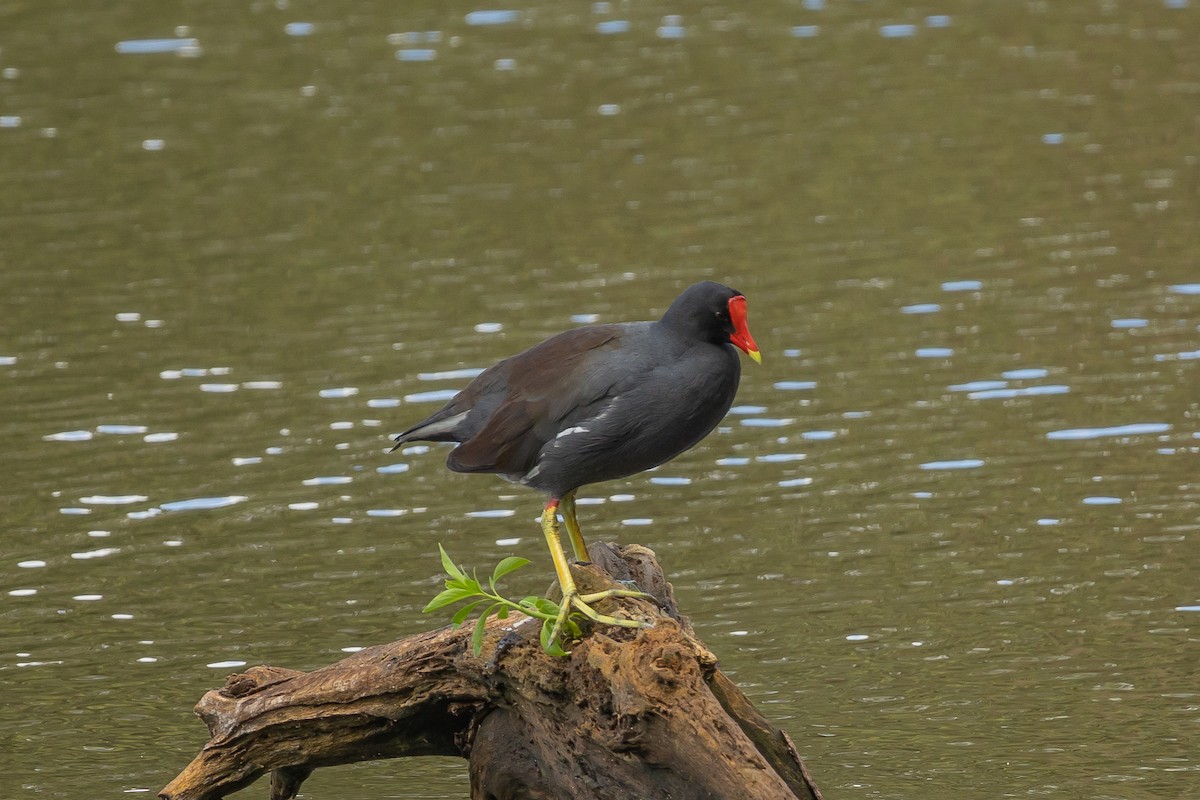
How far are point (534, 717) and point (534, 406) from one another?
4.53 ft

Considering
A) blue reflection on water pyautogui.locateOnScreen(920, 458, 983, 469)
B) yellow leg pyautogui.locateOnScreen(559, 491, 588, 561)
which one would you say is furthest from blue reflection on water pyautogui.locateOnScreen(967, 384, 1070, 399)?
yellow leg pyautogui.locateOnScreen(559, 491, 588, 561)

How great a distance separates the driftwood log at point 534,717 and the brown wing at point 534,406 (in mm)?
634

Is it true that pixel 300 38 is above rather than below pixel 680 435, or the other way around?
below

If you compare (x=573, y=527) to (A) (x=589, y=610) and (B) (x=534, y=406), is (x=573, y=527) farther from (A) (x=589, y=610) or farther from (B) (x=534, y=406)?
(A) (x=589, y=610)

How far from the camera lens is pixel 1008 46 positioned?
27469mm

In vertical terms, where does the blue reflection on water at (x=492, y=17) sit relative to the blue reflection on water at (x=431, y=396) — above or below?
below

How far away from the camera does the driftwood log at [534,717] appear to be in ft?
25.8

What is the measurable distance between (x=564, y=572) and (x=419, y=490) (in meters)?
6.98

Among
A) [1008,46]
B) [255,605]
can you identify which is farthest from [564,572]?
[1008,46]

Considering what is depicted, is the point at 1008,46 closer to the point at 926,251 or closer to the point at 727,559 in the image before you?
the point at 926,251

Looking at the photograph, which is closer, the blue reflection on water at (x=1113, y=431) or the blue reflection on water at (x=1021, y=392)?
the blue reflection on water at (x=1113, y=431)

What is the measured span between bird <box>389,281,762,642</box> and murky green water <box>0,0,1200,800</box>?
255cm

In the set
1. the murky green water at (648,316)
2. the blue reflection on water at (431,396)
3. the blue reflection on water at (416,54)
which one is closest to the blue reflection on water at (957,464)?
the murky green water at (648,316)

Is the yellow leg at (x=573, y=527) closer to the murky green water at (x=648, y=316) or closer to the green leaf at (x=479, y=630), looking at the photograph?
the green leaf at (x=479, y=630)
